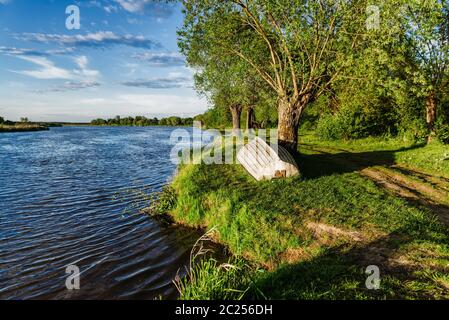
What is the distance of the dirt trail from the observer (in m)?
12.9

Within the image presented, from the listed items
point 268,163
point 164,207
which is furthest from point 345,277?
point 164,207

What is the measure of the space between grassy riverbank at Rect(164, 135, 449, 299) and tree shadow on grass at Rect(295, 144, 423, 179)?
14cm

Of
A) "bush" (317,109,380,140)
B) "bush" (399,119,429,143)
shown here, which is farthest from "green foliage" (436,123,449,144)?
"bush" (317,109,380,140)

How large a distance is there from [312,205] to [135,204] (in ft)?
31.2

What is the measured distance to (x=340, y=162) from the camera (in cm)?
2094

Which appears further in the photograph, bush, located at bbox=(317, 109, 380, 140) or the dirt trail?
bush, located at bbox=(317, 109, 380, 140)

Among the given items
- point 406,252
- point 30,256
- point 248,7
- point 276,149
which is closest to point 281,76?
point 248,7

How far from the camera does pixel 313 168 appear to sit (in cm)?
1833

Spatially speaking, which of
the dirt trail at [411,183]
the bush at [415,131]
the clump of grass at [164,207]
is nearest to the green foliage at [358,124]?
the bush at [415,131]

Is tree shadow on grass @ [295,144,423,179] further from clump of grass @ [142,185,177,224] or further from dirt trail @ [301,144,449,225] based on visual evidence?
clump of grass @ [142,185,177,224]

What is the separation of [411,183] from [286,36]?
11.0m

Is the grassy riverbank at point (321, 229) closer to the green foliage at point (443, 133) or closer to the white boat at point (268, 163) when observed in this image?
the white boat at point (268, 163)
